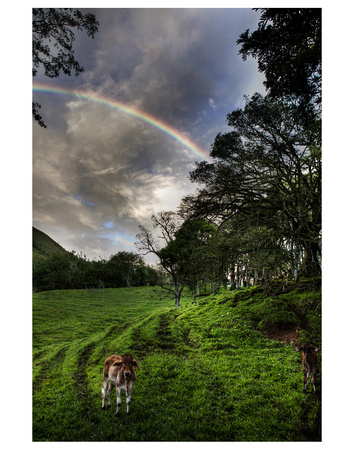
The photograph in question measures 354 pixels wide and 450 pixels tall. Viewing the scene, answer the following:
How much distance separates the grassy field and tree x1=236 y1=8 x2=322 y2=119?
6905 millimetres

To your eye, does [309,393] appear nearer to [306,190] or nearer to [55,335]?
[306,190]

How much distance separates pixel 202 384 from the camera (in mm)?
4793

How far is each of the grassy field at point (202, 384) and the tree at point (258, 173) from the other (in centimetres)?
345

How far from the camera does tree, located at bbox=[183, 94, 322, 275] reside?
731cm

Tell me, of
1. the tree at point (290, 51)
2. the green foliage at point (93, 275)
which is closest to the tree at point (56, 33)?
the tree at point (290, 51)

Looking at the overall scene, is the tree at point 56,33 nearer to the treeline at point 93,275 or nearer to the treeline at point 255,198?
the treeline at point 255,198

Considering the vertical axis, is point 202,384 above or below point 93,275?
above

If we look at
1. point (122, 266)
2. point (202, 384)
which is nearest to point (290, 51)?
point (202, 384)

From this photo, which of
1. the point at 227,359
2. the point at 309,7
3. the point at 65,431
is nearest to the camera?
the point at 65,431

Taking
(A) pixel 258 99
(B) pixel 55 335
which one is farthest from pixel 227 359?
(B) pixel 55 335

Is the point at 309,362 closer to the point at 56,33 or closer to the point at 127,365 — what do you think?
the point at 127,365

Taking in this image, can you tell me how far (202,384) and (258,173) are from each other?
690 centimetres

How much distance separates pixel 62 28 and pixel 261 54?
16.3 ft

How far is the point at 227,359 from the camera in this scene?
621cm
